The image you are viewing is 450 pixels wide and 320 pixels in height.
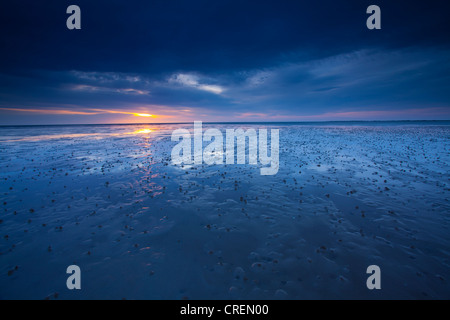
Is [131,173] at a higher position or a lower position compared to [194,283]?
higher

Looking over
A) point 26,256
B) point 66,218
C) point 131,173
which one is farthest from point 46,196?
point 26,256

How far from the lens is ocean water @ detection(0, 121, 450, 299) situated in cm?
641

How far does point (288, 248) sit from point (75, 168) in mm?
25137

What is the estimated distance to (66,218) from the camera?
10898 millimetres

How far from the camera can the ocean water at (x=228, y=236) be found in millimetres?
6410

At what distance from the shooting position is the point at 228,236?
361 inches

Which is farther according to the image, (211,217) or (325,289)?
(211,217)
